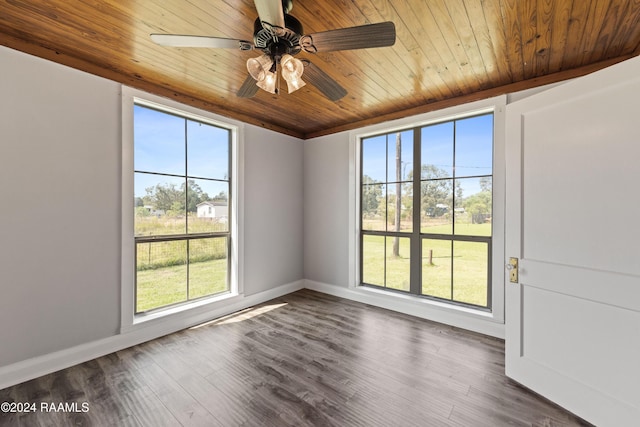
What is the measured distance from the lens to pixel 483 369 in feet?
7.17

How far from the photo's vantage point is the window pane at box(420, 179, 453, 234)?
3197mm

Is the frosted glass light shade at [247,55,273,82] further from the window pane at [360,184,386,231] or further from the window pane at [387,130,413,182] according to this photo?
the window pane at [360,184,386,231]

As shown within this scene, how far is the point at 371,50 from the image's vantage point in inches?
82.4

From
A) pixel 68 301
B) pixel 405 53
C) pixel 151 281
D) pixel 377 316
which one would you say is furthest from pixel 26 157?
pixel 377 316

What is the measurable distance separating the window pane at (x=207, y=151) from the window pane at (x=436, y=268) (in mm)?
2835

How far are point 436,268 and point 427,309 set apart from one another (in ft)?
1.70

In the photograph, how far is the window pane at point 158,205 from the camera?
2.72 metres

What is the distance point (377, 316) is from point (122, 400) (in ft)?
8.41

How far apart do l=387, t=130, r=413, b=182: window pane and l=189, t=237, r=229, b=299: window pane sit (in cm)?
250

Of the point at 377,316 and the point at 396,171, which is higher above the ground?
the point at 396,171

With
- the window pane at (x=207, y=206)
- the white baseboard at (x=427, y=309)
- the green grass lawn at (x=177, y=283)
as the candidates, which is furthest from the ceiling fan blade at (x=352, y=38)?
the white baseboard at (x=427, y=309)

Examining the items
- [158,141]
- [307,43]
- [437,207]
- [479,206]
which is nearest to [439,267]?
[437,207]

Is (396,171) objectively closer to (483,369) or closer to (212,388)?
(483,369)

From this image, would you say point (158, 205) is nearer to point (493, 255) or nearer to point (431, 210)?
point (431, 210)
